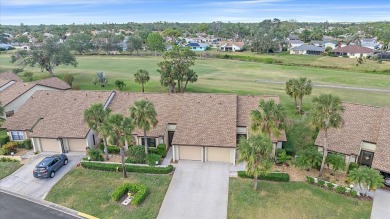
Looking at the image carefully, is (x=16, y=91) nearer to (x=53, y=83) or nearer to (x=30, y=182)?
(x=53, y=83)

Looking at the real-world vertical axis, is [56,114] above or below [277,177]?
above

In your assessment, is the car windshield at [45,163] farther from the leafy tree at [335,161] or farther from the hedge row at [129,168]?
the leafy tree at [335,161]

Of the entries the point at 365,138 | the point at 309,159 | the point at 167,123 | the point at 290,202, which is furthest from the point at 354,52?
the point at 290,202

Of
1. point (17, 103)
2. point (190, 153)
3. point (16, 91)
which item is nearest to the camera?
point (190, 153)

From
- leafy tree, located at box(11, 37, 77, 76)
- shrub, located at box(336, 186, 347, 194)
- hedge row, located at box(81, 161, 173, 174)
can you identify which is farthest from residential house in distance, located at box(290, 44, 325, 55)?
hedge row, located at box(81, 161, 173, 174)

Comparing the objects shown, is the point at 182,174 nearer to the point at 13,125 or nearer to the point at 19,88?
the point at 13,125

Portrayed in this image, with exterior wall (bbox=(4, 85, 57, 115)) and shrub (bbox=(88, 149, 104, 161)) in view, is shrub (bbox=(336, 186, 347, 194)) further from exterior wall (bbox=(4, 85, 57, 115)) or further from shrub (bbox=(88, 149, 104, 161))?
Answer: exterior wall (bbox=(4, 85, 57, 115))

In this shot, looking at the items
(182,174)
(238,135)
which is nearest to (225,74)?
(238,135)
